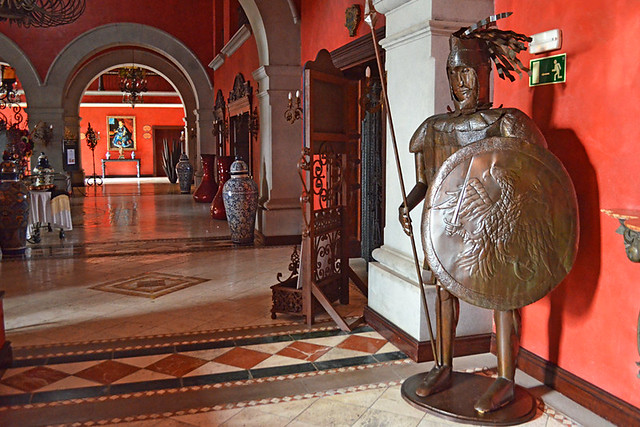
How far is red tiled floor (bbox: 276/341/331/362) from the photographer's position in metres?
3.79

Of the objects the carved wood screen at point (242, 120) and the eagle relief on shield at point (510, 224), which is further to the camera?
the carved wood screen at point (242, 120)

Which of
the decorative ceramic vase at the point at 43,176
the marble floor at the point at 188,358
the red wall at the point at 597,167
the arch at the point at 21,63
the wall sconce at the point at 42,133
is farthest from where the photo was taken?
the wall sconce at the point at 42,133

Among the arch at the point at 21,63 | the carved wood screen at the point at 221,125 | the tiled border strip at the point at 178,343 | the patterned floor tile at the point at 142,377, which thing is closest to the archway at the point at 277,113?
the tiled border strip at the point at 178,343

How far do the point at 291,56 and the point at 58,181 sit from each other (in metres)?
9.82

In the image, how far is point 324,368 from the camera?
3.58 metres

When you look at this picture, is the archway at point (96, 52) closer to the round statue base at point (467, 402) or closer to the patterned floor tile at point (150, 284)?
the patterned floor tile at point (150, 284)

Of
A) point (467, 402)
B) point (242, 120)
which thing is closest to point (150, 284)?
point (467, 402)

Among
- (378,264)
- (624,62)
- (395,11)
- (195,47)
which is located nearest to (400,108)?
(395,11)

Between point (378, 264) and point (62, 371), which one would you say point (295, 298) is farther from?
point (62, 371)

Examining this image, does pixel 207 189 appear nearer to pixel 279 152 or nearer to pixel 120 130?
pixel 279 152

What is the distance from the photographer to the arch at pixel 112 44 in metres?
14.9

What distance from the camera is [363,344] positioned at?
4004 millimetres

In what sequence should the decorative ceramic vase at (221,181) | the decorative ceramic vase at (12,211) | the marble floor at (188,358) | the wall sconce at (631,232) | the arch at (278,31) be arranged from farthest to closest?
the decorative ceramic vase at (221,181), the arch at (278,31), the decorative ceramic vase at (12,211), the marble floor at (188,358), the wall sconce at (631,232)

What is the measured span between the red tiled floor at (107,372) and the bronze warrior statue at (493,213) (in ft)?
6.44
